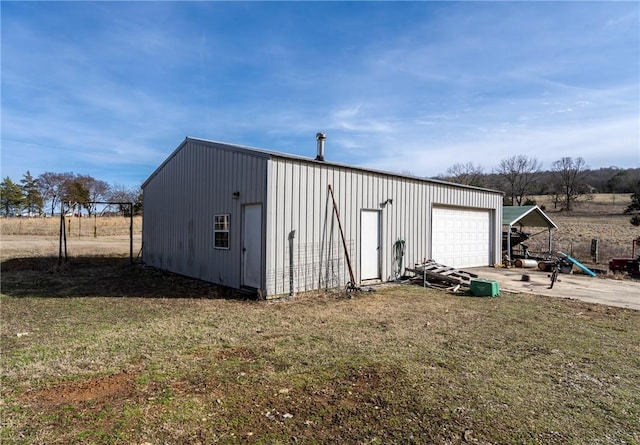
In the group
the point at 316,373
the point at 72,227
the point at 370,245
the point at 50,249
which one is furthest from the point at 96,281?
the point at 72,227

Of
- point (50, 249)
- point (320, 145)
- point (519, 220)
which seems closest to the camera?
point (320, 145)

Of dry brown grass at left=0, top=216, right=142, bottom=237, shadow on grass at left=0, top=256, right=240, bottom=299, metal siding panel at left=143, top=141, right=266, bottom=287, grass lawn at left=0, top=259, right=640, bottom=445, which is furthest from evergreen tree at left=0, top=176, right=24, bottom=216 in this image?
grass lawn at left=0, top=259, right=640, bottom=445

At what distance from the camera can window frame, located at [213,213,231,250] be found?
9.30m

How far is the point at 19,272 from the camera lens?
1187 centimetres

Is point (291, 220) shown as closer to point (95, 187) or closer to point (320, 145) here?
point (320, 145)

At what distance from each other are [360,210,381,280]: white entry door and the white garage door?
290cm

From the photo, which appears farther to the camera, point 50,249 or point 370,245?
point 50,249

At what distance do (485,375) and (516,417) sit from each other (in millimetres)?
884

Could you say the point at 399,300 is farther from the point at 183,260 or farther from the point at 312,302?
the point at 183,260

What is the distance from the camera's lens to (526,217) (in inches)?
669

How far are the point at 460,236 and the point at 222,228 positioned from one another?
345 inches

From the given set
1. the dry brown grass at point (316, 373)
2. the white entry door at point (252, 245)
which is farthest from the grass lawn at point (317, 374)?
the white entry door at point (252, 245)

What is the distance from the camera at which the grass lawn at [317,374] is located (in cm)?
284

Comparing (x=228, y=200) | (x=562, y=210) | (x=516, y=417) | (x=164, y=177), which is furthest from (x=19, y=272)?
(x=562, y=210)
